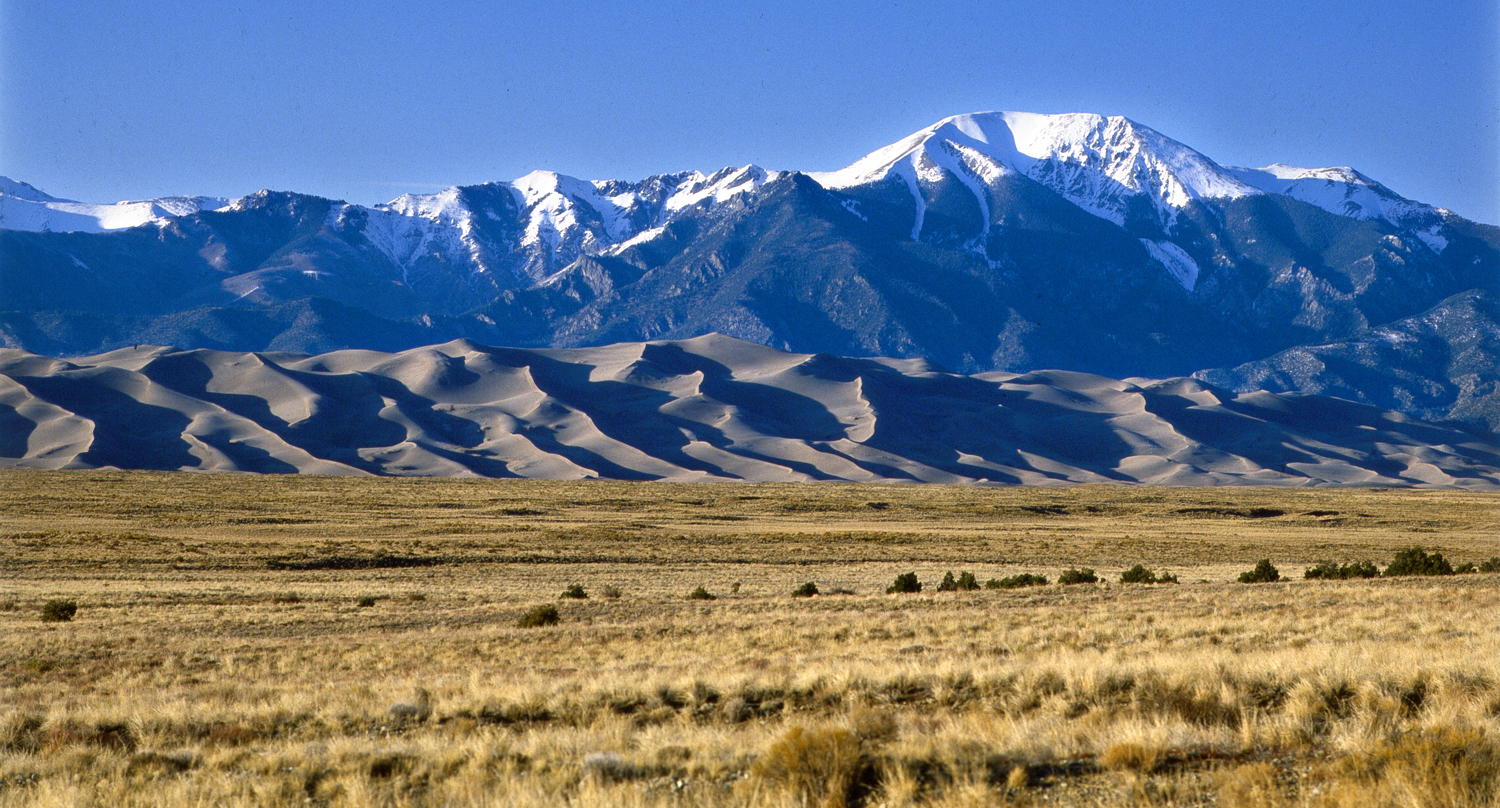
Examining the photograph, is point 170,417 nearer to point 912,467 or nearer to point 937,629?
point 912,467

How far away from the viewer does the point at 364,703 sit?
1513cm

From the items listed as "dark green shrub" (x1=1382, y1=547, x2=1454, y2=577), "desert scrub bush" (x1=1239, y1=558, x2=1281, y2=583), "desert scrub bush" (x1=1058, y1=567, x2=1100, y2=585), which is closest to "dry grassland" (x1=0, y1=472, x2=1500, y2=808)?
"desert scrub bush" (x1=1058, y1=567, x2=1100, y2=585)

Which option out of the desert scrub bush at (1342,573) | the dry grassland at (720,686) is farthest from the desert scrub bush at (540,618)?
the desert scrub bush at (1342,573)

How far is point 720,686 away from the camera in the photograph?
1474 cm

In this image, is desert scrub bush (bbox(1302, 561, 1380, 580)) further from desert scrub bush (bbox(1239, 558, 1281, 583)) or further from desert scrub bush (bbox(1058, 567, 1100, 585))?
desert scrub bush (bbox(1058, 567, 1100, 585))

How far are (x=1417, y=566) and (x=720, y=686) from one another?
31.7 metres

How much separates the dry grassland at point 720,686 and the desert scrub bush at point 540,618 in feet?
0.98

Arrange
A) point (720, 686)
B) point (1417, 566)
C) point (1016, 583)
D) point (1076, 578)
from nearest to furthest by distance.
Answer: point (720, 686), point (1016, 583), point (1076, 578), point (1417, 566)

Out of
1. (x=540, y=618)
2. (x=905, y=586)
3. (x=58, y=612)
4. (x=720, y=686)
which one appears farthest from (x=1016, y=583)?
(x=58, y=612)

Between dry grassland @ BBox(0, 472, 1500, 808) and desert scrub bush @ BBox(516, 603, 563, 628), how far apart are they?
298 mm

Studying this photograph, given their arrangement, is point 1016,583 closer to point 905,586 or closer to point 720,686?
point 905,586

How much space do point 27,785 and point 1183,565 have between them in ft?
152

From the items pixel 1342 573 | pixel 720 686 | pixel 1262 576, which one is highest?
pixel 720 686

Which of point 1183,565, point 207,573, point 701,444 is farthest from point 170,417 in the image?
point 1183,565
